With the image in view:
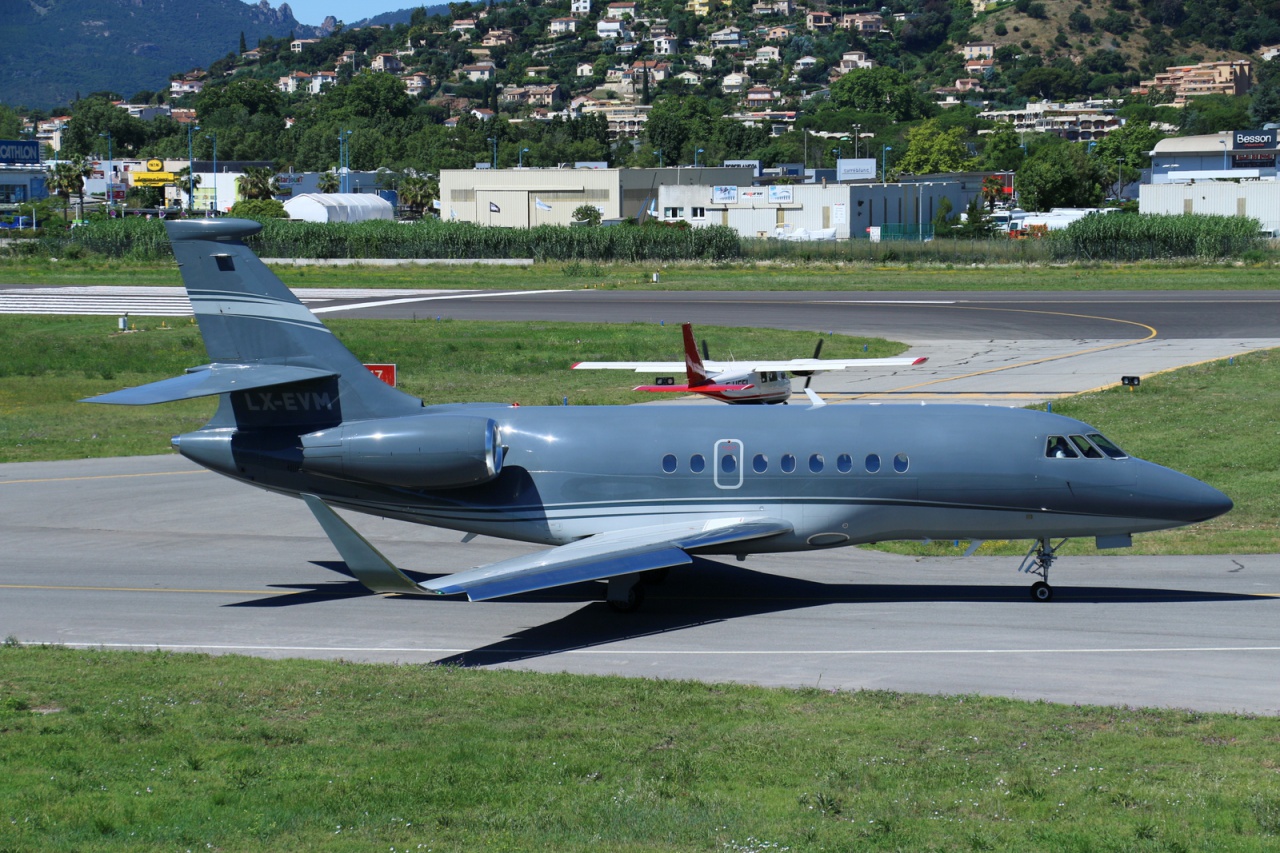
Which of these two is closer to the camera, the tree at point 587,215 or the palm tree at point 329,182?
the tree at point 587,215

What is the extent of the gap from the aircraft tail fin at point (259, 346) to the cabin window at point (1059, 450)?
11.5 meters

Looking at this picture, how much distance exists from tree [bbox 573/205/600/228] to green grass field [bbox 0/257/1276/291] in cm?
3063

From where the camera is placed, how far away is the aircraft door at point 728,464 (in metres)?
23.8

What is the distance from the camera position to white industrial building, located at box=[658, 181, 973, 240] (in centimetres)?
13850

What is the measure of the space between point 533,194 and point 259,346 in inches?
5182

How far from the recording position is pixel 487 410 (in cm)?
2536

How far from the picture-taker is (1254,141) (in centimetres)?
17150

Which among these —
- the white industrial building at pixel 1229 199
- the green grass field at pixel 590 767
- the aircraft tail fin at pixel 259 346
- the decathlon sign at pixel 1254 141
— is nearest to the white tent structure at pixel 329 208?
the white industrial building at pixel 1229 199

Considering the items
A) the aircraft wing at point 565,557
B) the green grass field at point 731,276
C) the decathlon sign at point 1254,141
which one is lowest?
the aircraft wing at point 565,557

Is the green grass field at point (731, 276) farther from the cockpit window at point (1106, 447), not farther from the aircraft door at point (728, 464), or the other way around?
the aircraft door at point (728, 464)

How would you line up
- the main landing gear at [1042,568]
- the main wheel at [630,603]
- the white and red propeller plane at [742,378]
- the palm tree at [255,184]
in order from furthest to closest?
the palm tree at [255,184]
the white and red propeller plane at [742,378]
the main wheel at [630,603]
the main landing gear at [1042,568]

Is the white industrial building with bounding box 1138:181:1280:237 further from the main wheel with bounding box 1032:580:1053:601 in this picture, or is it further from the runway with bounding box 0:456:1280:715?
the main wheel with bounding box 1032:580:1053:601

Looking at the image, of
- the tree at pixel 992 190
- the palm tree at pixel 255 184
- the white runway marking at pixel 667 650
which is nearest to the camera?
the white runway marking at pixel 667 650

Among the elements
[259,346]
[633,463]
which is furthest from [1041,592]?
[259,346]
